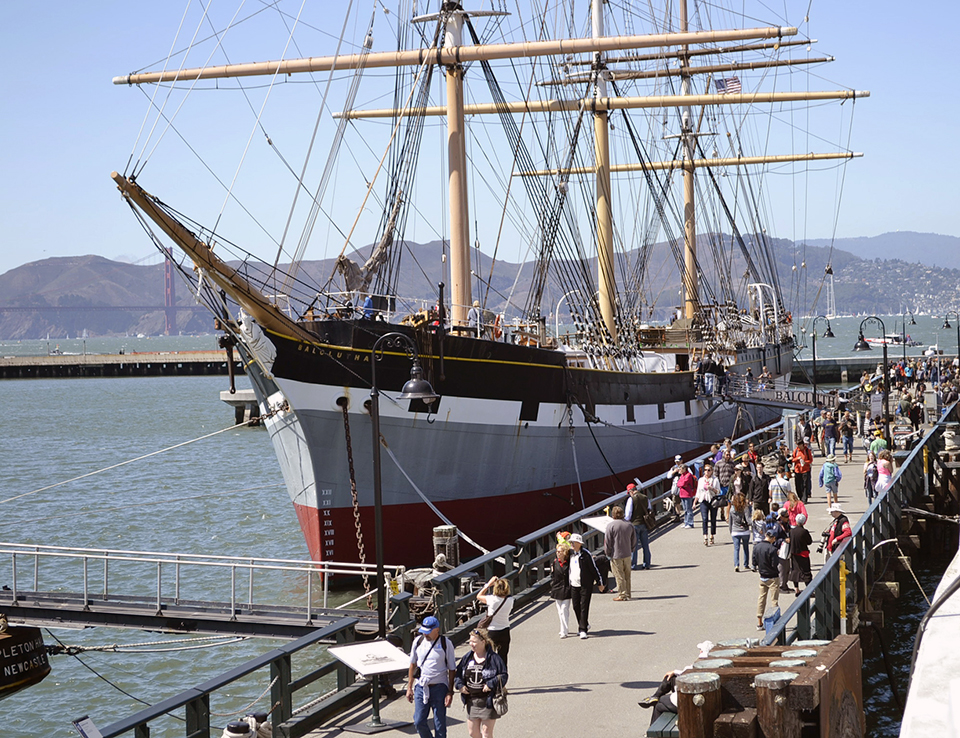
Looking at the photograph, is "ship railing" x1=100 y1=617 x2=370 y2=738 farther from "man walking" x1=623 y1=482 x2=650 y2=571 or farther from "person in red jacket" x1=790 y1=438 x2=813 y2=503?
"person in red jacket" x1=790 y1=438 x2=813 y2=503

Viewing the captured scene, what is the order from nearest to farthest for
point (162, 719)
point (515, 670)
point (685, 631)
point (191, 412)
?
point (515, 670) → point (685, 631) → point (162, 719) → point (191, 412)

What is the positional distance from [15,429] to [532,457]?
223ft

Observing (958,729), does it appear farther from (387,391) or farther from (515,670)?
(387,391)

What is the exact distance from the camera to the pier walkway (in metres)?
11.6

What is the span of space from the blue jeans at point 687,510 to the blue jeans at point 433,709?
13.3 metres

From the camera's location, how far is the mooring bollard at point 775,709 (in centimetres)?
877

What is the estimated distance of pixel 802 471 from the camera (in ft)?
83.6

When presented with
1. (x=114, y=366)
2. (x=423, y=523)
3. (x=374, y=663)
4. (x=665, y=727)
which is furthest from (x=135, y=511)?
(x=114, y=366)

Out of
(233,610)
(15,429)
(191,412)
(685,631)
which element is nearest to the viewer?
(685,631)

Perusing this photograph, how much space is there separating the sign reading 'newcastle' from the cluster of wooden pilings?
32.1m

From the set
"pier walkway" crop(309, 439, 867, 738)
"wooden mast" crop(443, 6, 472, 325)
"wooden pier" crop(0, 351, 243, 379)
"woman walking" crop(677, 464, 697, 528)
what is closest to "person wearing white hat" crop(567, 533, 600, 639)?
"pier walkway" crop(309, 439, 867, 738)

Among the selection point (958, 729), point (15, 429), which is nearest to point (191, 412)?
point (15, 429)

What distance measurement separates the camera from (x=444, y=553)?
1905cm

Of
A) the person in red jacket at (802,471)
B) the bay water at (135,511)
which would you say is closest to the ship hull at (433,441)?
the bay water at (135,511)
